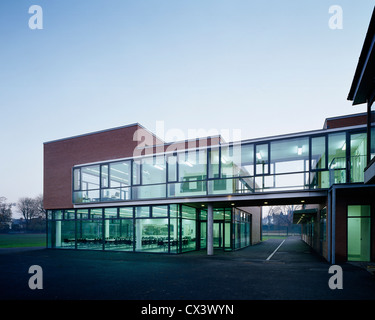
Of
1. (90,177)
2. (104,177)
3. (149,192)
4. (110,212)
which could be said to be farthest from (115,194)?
(90,177)

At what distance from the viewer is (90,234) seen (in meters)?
19.8

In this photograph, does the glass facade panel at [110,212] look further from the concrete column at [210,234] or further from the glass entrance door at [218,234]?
the glass entrance door at [218,234]

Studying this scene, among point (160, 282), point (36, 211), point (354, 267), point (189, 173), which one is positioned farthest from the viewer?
point (36, 211)

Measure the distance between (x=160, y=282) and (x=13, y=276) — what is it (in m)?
5.40

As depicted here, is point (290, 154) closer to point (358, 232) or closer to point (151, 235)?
point (358, 232)

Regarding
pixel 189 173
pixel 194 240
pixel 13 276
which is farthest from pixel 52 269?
pixel 194 240

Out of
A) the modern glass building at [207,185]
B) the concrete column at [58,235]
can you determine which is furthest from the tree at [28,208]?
the concrete column at [58,235]

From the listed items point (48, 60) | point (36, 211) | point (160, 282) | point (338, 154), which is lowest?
point (36, 211)

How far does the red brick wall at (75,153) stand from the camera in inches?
809

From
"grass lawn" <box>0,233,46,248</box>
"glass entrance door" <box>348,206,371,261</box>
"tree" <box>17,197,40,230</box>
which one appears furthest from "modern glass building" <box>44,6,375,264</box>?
"tree" <box>17,197,40,230</box>

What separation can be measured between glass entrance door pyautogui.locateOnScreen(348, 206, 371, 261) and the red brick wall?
13887 millimetres

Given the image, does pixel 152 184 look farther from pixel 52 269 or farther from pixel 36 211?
pixel 36 211

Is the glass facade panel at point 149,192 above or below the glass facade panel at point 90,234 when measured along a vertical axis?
above

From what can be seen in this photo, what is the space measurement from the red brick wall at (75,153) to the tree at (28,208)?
75.8 metres
